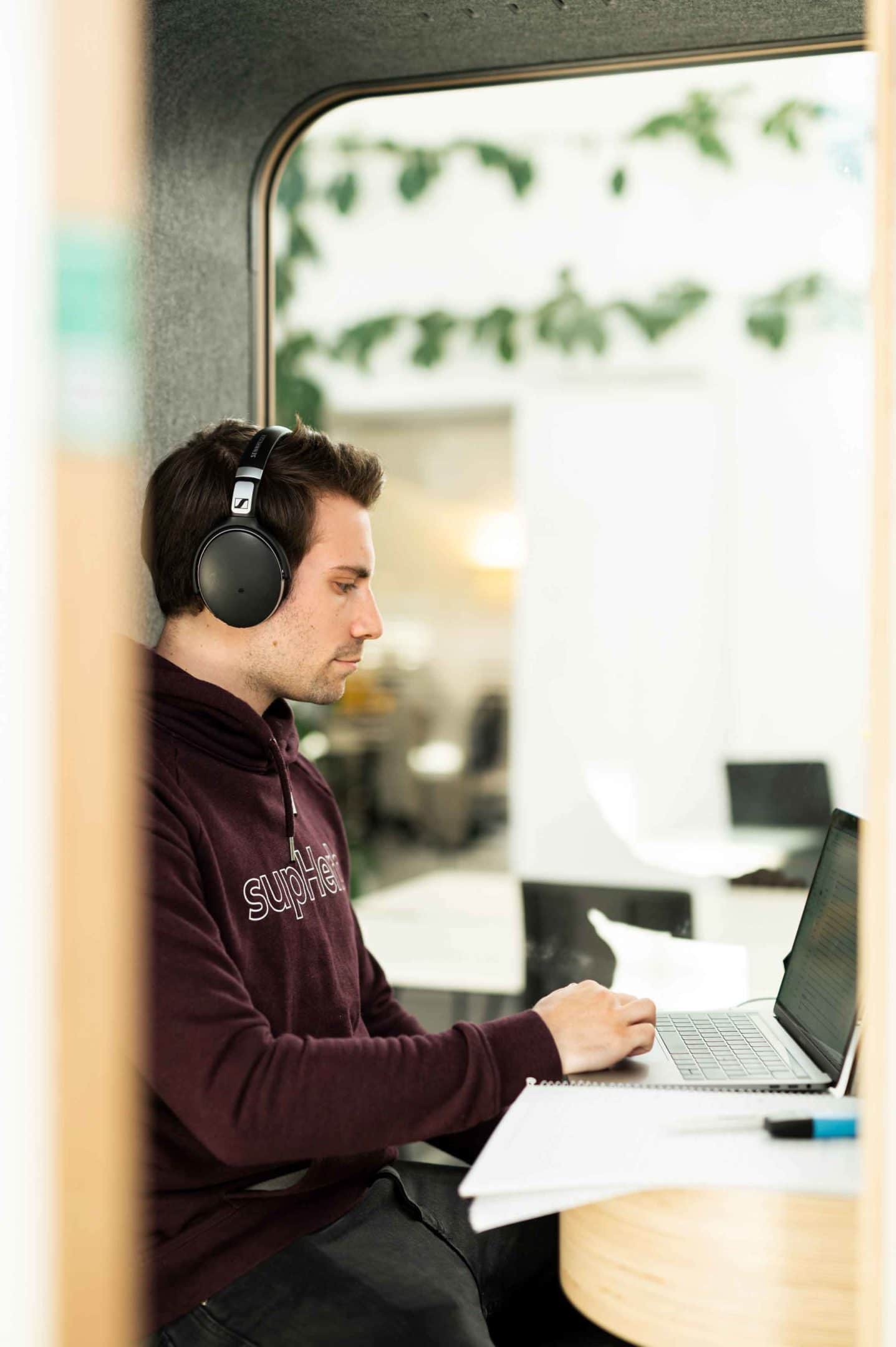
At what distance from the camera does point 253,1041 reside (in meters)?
0.98

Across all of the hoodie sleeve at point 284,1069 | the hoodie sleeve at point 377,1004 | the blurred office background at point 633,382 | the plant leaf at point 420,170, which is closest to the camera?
the hoodie sleeve at point 284,1069

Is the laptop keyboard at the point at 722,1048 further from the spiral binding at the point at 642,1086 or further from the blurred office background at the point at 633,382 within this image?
the blurred office background at the point at 633,382

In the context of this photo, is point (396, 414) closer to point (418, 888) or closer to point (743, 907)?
point (418, 888)

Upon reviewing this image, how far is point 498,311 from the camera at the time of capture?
4.20 meters

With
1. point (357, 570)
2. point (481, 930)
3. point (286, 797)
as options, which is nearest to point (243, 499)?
point (357, 570)

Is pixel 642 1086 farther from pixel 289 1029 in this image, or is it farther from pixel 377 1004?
pixel 377 1004

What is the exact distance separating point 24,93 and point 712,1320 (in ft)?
2.69

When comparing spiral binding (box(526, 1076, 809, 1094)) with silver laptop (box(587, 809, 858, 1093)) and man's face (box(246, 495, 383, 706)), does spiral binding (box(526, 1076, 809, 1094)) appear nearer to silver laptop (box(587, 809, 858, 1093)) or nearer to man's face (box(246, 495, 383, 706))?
silver laptop (box(587, 809, 858, 1093))

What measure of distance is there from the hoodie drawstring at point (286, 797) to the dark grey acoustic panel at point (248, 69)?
1.61 feet

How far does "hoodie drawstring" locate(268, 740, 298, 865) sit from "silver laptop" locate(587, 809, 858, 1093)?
1.25 feet

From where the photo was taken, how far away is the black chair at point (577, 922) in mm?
2131

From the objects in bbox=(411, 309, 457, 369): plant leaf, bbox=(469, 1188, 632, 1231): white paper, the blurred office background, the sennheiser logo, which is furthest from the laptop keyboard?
bbox=(411, 309, 457, 369): plant leaf

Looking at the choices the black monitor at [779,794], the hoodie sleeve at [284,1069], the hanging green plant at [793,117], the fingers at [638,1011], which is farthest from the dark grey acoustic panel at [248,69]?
the hanging green plant at [793,117]

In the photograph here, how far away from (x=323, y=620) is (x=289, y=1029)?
408 mm
